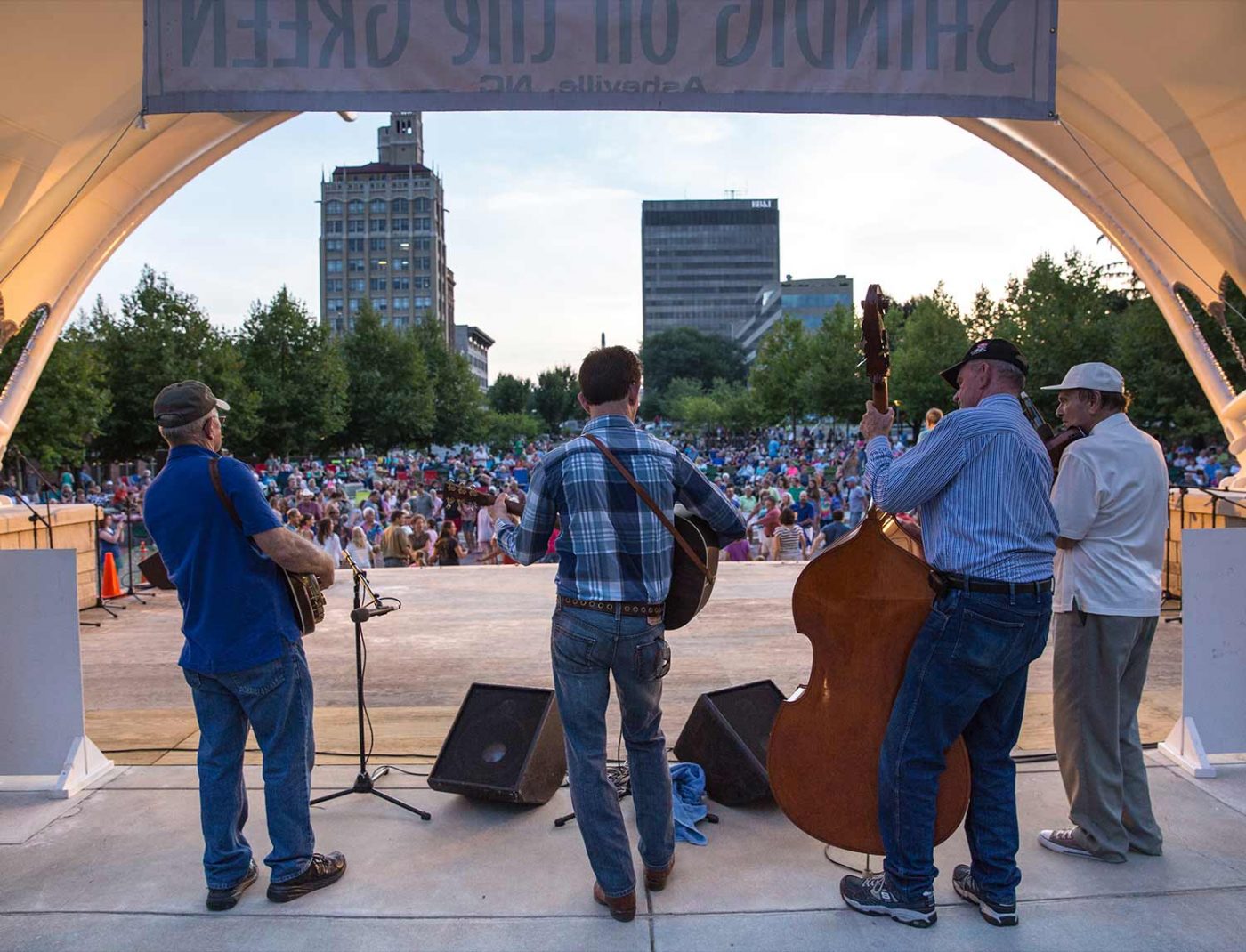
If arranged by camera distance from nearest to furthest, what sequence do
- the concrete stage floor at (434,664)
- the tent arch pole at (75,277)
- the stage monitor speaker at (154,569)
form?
the stage monitor speaker at (154,569) < the concrete stage floor at (434,664) < the tent arch pole at (75,277)

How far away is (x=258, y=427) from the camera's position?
42.2m

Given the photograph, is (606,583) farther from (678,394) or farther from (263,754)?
(678,394)

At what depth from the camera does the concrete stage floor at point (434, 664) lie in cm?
562

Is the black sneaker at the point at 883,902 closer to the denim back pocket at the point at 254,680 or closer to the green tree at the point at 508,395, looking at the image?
the denim back pocket at the point at 254,680

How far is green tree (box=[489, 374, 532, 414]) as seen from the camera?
11944cm

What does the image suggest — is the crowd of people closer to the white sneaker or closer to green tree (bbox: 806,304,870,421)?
the white sneaker

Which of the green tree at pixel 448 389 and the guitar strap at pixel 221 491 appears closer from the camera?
the guitar strap at pixel 221 491

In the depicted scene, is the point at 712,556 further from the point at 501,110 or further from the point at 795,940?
the point at 501,110

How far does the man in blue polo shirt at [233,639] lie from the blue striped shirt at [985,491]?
216cm

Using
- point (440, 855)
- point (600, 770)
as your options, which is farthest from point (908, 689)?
point (440, 855)

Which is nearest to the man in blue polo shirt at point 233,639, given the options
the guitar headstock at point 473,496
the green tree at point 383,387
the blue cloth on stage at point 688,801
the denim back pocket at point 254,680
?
the denim back pocket at point 254,680

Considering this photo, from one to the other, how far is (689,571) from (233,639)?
5.34ft

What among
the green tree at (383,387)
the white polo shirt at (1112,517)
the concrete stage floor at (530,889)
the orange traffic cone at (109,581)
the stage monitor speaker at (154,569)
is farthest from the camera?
the green tree at (383,387)

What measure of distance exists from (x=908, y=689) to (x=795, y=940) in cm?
92
